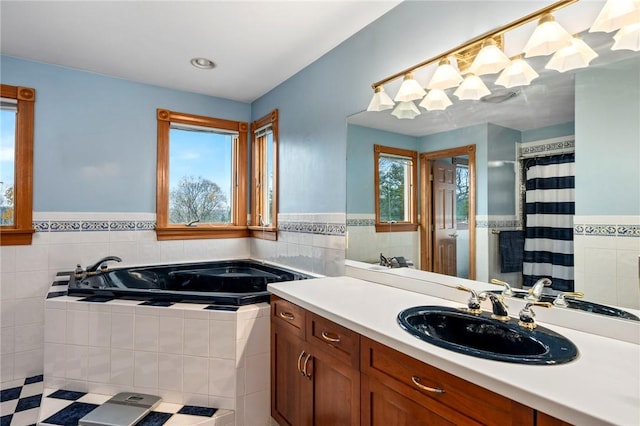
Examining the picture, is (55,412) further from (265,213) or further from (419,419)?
(265,213)

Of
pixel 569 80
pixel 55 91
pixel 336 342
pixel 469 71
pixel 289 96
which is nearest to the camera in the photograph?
pixel 569 80

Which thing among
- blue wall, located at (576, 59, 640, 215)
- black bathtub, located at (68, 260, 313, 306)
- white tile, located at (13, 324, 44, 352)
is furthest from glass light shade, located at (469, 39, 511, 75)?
white tile, located at (13, 324, 44, 352)

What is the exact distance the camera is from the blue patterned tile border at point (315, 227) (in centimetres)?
236

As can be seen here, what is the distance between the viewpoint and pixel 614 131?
1.13 m

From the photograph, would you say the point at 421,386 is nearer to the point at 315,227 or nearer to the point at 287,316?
the point at 287,316

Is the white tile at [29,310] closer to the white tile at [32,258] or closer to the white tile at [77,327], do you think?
the white tile at [32,258]

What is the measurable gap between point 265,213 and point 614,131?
2813 millimetres

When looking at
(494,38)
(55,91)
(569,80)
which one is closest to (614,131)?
(569,80)

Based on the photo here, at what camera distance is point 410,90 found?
70.7 inches

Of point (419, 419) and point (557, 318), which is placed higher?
point (557, 318)

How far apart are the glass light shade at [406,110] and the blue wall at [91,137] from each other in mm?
2294

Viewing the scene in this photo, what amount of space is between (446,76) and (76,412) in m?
2.57

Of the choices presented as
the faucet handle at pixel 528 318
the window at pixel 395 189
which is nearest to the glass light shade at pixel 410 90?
the window at pixel 395 189

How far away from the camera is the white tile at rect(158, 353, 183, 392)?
1928 mm
